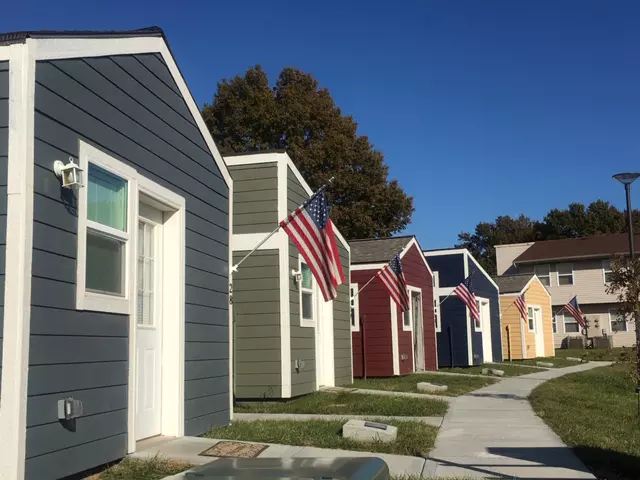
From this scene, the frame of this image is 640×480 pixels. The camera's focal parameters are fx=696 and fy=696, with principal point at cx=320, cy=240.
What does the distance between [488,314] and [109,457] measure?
862 inches

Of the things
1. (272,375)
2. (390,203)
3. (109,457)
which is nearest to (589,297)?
(390,203)

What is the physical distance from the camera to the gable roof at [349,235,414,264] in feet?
58.3

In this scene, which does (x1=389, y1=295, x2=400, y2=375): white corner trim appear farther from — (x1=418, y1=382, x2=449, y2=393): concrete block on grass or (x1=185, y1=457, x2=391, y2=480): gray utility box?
(x1=185, y1=457, x2=391, y2=480): gray utility box

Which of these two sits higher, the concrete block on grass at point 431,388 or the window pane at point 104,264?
the window pane at point 104,264

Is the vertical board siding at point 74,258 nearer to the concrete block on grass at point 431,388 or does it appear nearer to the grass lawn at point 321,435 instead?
the grass lawn at point 321,435

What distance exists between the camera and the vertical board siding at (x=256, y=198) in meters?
12.0

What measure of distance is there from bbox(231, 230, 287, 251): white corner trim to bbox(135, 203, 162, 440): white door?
4074 millimetres

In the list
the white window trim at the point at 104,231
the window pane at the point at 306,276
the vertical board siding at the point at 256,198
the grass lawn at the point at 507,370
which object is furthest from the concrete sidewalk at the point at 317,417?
the grass lawn at the point at 507,370

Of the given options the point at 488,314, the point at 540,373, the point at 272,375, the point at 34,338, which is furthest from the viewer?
the point at 488,314

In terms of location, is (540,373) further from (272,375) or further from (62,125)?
(62,125)

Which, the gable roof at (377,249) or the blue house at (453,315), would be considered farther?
the blue house at (453,315)

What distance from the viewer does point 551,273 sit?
41.8m

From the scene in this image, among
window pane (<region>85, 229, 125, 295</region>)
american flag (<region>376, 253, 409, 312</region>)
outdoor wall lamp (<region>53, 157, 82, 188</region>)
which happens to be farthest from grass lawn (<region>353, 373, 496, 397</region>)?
outdoor wall lamp (<region>53, 157, 82, 188</region>)

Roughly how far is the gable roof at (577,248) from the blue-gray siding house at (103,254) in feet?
116
